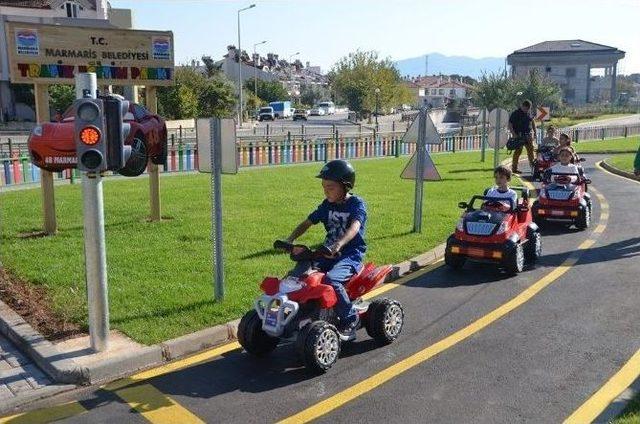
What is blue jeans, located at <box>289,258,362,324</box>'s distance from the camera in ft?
18.4

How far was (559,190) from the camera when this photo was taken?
1155cm

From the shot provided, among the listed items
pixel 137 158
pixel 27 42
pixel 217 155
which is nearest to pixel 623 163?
pixel 137 158

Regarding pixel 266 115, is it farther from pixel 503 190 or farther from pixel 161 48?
pixel 503 190

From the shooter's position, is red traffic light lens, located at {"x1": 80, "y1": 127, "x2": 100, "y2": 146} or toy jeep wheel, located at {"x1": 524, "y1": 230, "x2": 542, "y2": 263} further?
toy jeep wheel, located at {"x1": 524, "y1": 230, "x2": 542, "y2": 263}

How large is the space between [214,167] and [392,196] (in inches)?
323

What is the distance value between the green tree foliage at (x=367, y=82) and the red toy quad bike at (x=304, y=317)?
6488 cm

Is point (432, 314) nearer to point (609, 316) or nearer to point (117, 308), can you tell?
point (609, 316)

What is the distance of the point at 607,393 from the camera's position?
4914mm

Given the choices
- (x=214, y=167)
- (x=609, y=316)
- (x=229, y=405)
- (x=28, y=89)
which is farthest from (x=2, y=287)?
(x=28, y=89)

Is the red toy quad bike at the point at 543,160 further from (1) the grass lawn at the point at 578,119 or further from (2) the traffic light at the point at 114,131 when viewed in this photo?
(1) the grass lawn at the point at 578,119

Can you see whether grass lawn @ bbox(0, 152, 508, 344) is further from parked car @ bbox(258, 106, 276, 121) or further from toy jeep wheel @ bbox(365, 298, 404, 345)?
parked car @ bbox(258, 106, 276, 121)

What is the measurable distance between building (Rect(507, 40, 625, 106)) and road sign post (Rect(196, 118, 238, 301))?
101 metres

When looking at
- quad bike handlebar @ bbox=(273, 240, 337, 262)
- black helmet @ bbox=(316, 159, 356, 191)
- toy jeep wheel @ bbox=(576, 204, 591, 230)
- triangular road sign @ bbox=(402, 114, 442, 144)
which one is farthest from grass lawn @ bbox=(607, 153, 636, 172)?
quad bike handlebar @ bbox=(273, 240, 337, 262)

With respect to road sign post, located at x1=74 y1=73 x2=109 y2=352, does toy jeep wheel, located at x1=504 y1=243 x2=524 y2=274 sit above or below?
below
